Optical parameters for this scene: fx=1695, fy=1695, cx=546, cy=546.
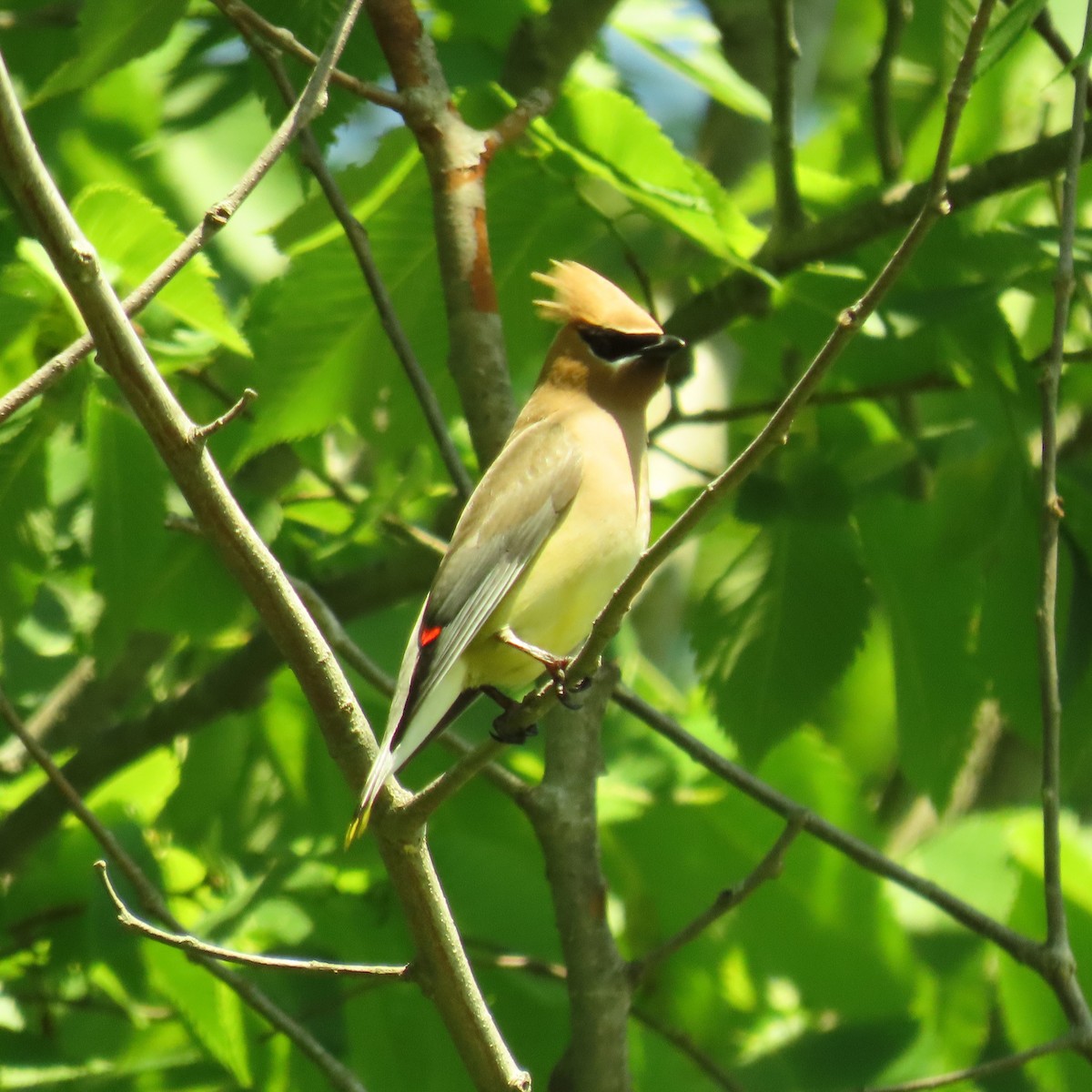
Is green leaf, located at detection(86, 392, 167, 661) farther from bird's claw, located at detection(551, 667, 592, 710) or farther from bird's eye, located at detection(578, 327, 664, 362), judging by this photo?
bird's eye, located at detection(578, 327, 664, 362)

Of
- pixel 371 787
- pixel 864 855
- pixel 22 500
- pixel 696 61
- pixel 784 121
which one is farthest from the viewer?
pixel 696 61

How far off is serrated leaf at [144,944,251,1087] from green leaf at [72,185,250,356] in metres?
1.36

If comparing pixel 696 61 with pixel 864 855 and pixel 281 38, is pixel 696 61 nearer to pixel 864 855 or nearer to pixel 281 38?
pixel 281 38

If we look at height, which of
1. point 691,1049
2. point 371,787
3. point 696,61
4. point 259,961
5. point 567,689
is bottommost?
point 691,1049

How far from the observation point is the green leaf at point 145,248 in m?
3.18

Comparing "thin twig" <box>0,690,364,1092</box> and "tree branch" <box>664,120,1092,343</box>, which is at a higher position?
"tree branch" <box>664,120,1092,343</box>

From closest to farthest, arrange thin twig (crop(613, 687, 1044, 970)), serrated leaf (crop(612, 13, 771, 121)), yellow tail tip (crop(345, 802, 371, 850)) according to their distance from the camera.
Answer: yellow tail tip (crop(345, 802, 371, 850)) < thin twig (crop(613, 687, 1044, 970)) < serrated leaf (crop(612, 13, 771, 121))

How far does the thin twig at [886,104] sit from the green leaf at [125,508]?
2.11 m

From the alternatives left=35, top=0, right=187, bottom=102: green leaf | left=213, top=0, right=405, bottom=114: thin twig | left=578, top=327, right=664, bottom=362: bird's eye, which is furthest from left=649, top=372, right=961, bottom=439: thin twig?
left=35, top=0, right=187, bottom=102: green leaf

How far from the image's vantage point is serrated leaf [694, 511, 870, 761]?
12.1 ft

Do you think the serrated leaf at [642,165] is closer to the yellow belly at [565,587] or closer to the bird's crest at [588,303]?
the bird's crest at [588,303]

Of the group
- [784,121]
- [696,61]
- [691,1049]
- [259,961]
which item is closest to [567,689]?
[259,961]

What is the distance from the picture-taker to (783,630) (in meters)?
3.68

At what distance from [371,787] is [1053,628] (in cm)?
121
